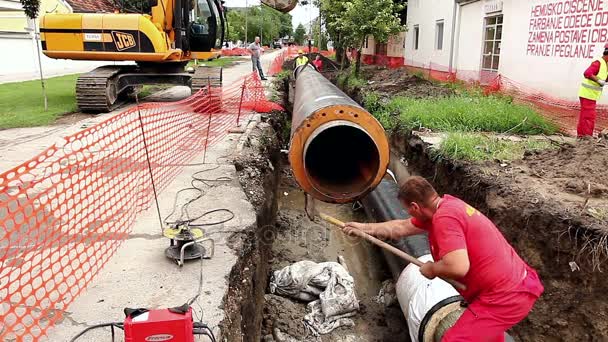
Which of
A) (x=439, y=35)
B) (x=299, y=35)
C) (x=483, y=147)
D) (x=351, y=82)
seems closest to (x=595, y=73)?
(x=483, y=147)

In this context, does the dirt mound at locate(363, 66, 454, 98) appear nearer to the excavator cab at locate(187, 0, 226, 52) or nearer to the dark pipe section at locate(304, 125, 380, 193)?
the excavator cab at locate(187, 0, 226, 52)

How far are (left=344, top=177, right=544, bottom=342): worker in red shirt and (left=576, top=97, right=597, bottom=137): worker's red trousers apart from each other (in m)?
5.36

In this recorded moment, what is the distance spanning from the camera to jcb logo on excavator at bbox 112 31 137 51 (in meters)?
10.2

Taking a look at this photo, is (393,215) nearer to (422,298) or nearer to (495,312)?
(422,298)

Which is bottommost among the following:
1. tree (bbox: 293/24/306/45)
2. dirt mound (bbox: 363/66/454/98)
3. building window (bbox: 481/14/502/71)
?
dirt mound (bbox: 363/66/454/98)

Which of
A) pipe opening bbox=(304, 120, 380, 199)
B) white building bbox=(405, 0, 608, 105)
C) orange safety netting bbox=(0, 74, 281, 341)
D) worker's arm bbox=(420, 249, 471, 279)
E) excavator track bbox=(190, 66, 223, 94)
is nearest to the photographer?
worker's arm bbox=(420, 249, 471, 279)

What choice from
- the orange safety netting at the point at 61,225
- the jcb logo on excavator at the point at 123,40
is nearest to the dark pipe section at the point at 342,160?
the orange safety netting at the point at 61,225

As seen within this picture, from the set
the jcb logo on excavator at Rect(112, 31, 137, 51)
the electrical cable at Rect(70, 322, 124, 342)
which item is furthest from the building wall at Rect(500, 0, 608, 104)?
the jcb logo on excavator at Rect(112, 31, 137, 51)

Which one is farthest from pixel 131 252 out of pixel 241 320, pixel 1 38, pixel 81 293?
pixel 1 38

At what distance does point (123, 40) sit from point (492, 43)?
31.3 ft

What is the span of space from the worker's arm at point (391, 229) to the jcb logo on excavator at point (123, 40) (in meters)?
8.47

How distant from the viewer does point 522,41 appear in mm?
11031

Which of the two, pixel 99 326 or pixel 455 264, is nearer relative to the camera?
pixel 455 264

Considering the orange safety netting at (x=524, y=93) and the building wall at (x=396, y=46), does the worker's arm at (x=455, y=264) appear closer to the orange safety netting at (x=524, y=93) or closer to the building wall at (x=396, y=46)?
the orange safety netting at (x=524, y=93)
